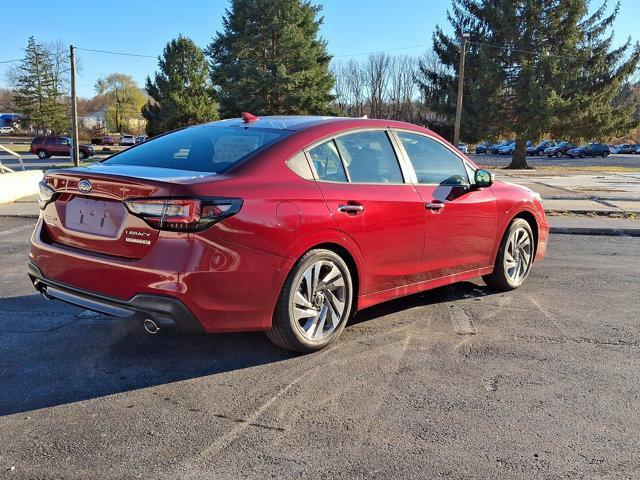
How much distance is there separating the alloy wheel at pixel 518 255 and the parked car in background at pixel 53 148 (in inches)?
1655

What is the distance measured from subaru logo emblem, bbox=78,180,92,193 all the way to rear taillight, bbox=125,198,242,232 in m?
0.43

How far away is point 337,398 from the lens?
10.9ft

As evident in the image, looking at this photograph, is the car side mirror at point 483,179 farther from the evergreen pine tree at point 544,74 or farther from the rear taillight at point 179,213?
the evergreen pine tree at point 544,74

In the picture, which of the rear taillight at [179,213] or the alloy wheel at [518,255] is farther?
the alloy wheel at [518,255]

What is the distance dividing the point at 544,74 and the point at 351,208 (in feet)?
119

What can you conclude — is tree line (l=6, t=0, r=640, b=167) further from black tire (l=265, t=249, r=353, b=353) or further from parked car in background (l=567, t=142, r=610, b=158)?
black tire (l=265, t=249, r=353, b=353)

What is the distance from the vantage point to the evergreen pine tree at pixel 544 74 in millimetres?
36031

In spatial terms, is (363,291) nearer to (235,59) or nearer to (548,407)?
(548,407)

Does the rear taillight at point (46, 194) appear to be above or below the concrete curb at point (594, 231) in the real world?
above

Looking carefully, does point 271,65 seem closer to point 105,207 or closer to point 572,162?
point 572,162

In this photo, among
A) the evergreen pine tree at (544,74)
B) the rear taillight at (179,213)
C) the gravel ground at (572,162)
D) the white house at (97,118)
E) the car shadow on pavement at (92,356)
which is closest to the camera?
the rear taillight at (179,213)

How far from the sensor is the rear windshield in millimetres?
3779

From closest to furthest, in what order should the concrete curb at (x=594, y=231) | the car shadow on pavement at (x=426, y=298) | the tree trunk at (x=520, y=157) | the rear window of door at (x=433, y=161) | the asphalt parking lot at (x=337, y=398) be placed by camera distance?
the asphalt parking lot at (x=337, y=398) → the rear window of door at (x=433, y=161) → the car shadow on pavement at (x=426, y=298) → the concrete curb at (x=594, y=231) → the tree trunk at (x=520, y=157)

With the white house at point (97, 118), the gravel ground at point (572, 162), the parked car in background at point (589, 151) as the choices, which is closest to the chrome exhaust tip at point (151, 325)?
the gravel ground at point (572, 162)
